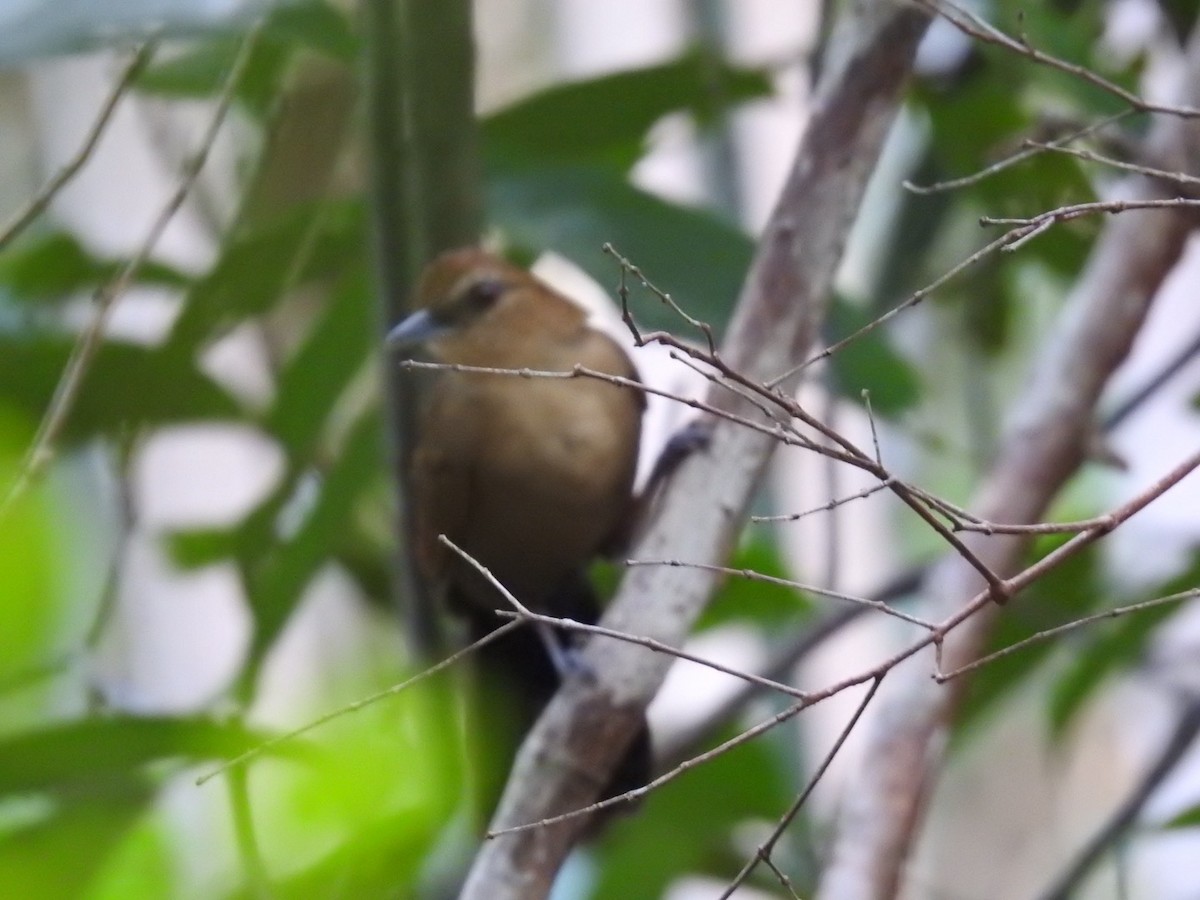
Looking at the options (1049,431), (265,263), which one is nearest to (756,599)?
(1049,431)

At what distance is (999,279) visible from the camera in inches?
81.4

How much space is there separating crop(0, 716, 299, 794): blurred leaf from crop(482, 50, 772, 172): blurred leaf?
74cm

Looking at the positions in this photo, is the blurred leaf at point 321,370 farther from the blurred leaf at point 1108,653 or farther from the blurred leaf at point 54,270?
the blurred leaf at point 1108,653

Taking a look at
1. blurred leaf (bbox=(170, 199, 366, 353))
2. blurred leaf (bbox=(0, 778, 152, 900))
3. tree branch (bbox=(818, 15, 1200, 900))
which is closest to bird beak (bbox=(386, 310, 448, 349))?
blurred leaf (bbox=(170, 199, 366, 353))

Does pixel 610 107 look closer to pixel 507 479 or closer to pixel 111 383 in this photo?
pixel 507 479

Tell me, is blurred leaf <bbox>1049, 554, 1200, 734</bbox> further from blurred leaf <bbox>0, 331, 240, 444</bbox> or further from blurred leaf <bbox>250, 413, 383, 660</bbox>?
blurred leaf <bbox>0, 331, 240, 444</bbox>

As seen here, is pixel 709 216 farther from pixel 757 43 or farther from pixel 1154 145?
pixel 757 43

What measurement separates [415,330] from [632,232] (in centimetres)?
25

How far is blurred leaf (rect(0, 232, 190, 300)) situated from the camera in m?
1.84

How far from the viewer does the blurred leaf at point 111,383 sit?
65.6 inches

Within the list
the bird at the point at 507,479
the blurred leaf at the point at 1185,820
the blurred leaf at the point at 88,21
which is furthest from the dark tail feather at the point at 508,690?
the blurred leaf at the point at 88,21

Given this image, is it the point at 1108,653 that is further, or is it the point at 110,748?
the point at 1108,653

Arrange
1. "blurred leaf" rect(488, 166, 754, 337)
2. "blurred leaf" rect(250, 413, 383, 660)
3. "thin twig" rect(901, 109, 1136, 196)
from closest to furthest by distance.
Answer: "thin twig" rect(901, 109, 1136, 196), "blurred leaf" rect(488, 166, 754, 337), "blurred leaf" rect(250, 413, 383, 660)

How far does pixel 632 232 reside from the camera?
62.3 inches
